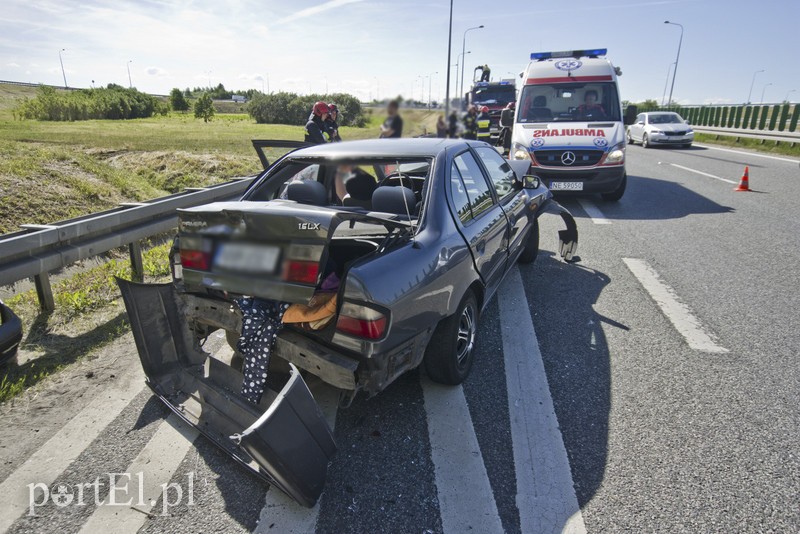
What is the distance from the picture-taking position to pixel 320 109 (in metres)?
8.15

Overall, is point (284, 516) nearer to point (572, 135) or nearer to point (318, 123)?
point (318, 123)

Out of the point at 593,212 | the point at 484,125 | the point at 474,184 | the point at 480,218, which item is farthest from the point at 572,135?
the point at 484,125

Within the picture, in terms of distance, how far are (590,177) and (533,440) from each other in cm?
714

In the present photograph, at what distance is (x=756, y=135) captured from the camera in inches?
805

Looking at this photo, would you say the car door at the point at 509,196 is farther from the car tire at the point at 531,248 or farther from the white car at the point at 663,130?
the white car at the point at 663,130

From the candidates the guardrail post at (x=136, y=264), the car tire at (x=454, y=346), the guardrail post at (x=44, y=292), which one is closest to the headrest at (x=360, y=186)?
the car tire at (x=454, y=346)

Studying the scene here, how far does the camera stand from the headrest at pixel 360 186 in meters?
3.84

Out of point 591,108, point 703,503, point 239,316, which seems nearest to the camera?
point 703,503

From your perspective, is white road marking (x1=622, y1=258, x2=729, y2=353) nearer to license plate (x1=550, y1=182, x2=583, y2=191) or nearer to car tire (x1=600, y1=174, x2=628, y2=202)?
license plate (x1=550, y1=182, x2=583, y2=191)

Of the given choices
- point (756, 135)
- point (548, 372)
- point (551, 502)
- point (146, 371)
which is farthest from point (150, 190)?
point (756, 135)

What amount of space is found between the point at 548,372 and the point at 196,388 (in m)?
2.37

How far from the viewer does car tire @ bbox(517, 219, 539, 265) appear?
5.51 m

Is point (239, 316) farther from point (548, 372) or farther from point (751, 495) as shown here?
point (751, 495)

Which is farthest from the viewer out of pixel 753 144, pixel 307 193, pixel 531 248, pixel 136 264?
pixel 753 144
